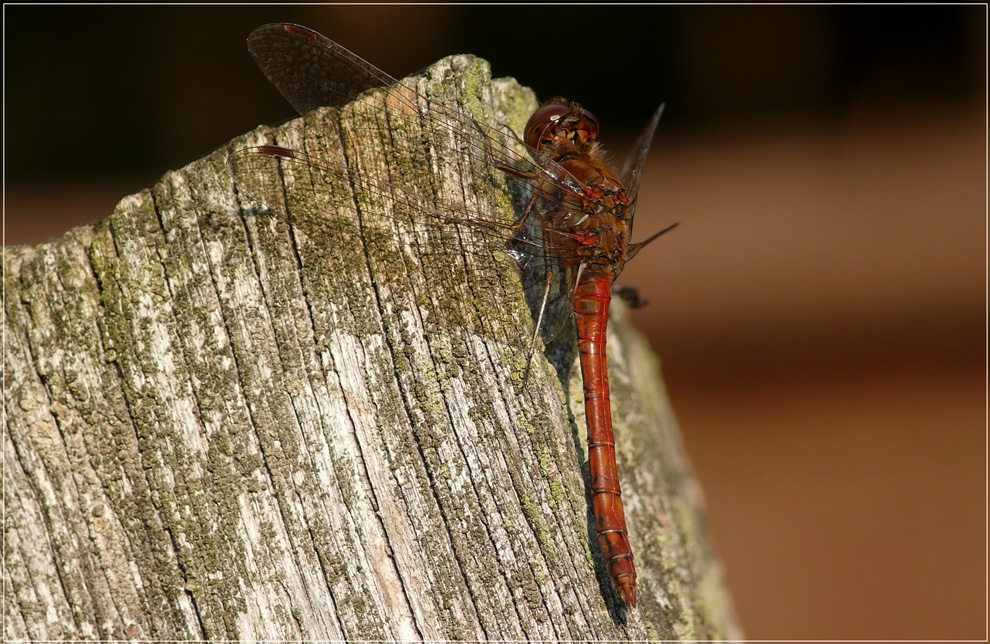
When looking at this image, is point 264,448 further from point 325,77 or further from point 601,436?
point 325,77

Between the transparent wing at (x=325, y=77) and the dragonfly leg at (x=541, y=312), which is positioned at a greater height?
the transparent wing at (x=325, y=77)

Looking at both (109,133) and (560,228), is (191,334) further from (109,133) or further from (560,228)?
(109,133)

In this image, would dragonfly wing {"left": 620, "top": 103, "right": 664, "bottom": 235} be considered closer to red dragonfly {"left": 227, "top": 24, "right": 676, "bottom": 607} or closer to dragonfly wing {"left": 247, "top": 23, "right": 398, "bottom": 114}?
red dragonfly {"left": 227, "top": 24, "right": 676, "bottom": 607}

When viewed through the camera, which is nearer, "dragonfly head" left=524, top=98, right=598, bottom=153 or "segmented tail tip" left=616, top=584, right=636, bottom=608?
"segmented tail tip" left=616, top=584, right=636, bottom=608

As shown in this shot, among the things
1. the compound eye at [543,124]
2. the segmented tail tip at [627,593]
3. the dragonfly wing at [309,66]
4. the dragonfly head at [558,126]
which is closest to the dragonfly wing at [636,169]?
the dragonfly head at [558,126]

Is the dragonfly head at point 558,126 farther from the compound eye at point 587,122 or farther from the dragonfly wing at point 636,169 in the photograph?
the dragonfly wing at point 636,169

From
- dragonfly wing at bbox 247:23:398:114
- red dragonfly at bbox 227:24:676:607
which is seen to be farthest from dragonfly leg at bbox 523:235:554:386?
dragonfly wing at bbox 247:23:398:114

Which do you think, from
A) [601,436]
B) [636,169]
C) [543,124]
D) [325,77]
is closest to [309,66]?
[325,77]
